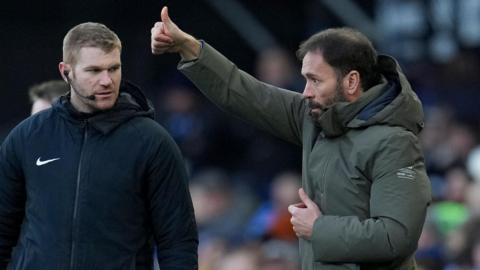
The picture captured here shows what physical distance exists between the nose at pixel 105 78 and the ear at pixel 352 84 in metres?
0.86

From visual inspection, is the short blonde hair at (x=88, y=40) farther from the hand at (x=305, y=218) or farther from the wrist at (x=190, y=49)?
the hand at (x=305, y=218)

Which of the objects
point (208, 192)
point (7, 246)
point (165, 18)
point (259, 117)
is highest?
point (165, 18)

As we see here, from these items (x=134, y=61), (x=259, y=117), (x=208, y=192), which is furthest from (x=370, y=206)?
(x=134, y=61)

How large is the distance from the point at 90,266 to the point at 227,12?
8602 mm

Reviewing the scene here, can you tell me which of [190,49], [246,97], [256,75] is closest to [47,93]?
[190,49]

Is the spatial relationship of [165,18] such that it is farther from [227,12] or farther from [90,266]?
[227,12]

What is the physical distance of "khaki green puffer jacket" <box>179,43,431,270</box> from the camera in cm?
489

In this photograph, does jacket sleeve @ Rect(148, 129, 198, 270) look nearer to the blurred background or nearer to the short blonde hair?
the short blonde hair

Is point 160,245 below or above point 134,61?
above

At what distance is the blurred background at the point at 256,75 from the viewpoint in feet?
33.4

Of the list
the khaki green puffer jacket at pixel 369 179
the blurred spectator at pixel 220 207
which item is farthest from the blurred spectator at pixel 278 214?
the khaki green puffer jacket at pixel 369 179

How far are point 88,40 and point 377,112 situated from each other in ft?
3.48

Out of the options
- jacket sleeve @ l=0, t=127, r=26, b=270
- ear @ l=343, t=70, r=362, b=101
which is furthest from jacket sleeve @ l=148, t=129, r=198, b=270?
ear @ l=343, t=70, r=362, b=101

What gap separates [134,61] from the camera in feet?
41.8
